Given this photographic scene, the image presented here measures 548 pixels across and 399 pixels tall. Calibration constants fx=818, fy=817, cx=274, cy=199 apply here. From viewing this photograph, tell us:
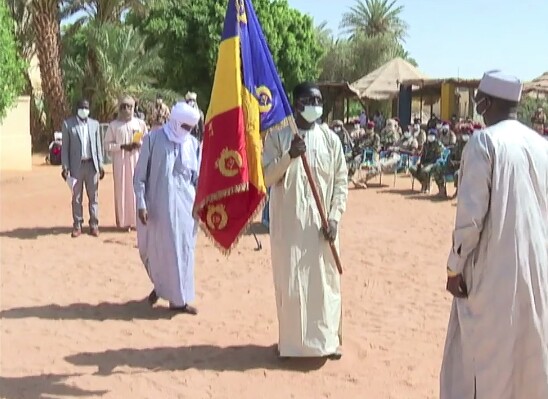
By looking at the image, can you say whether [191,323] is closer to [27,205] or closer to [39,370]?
[39,370]

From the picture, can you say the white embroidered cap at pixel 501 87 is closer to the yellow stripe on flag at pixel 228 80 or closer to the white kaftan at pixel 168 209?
the yellow stripe on flag at pixel 228 80

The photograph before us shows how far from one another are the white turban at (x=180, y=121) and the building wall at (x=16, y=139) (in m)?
15.4

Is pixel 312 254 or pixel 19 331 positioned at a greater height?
pixel 312 254

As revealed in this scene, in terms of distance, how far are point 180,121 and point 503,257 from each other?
3661 millimetres

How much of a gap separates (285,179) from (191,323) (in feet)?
6.41

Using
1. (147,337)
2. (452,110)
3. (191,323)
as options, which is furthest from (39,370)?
(452,110)

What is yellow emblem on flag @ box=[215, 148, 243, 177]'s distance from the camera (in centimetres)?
540

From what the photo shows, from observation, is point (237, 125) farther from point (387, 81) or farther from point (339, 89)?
point (339, 89)

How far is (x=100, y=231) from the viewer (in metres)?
11.7

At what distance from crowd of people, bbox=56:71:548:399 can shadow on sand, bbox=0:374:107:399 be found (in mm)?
1406

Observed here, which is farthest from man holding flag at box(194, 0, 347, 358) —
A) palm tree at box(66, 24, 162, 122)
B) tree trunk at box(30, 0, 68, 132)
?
palm tree at box(66, 24, 162, 122)

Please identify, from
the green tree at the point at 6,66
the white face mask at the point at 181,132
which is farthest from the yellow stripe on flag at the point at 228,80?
the green tree at the point at 6,66

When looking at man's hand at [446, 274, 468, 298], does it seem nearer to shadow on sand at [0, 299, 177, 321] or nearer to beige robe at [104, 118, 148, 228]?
shadow on sand at [0, 299, 177, 321]

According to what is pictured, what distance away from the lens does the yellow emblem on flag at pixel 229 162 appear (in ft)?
17.7
